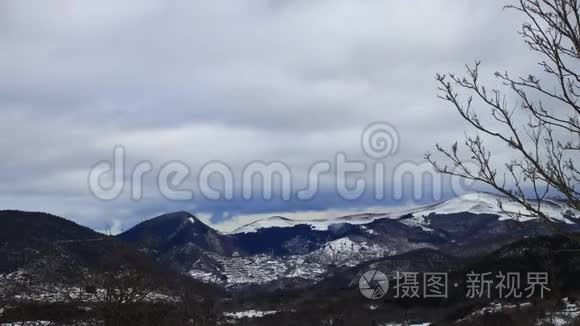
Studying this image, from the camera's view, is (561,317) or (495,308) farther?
(495,308)

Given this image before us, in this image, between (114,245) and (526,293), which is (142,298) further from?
(526,293)

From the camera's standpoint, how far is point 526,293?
13062 centimetres

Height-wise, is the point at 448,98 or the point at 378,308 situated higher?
the point at 448,98

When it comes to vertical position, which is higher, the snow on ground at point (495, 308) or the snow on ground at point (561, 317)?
the snow on ground at point (561, 317)

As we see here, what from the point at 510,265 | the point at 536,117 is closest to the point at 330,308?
the point at 510,265

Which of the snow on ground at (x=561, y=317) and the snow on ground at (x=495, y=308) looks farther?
the snow on ground at (x=495, y=308)

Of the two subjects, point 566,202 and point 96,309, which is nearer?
point 566,202

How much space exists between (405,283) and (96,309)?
175 metres

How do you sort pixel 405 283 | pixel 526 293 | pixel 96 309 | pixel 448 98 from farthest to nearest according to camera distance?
pixel 405 283, pixel 526 293, pixel 96 309, pixel 448 98

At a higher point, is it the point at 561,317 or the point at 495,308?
the point at 561,317

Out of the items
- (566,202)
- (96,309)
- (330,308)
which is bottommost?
(330,308)

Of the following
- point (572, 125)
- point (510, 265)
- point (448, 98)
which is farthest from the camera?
point (510, 265)

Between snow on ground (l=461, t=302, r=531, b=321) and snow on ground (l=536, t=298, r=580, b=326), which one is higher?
snow on ground (l=536, t=298, r=580, b=326)

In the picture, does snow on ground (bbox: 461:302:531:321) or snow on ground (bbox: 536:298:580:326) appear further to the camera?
snow on ground (bbox: 461:302:531:321)
